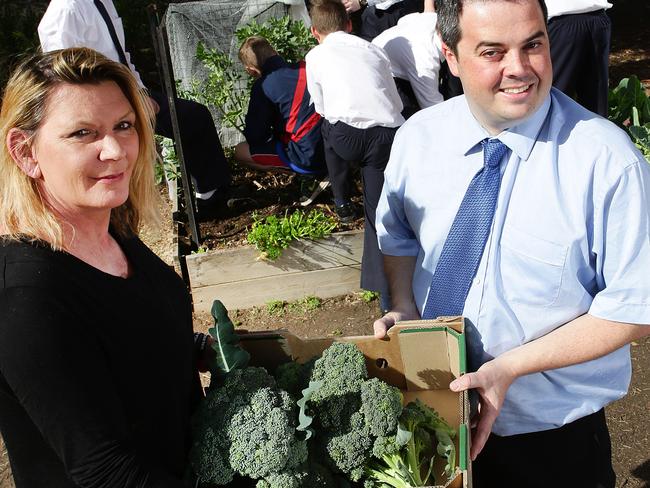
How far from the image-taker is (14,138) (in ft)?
5.81

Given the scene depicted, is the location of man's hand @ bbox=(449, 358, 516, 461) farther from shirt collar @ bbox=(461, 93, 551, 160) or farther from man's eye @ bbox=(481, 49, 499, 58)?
man's eye @ bbox=(481, 49, 499, 58)

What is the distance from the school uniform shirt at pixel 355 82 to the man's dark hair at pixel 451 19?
9.30 ft

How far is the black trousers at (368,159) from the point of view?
194 inches

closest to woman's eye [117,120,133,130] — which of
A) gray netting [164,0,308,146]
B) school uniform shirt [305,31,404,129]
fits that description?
school uniform shirt [305,31,404,129]

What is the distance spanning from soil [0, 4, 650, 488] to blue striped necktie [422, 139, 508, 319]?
59cm

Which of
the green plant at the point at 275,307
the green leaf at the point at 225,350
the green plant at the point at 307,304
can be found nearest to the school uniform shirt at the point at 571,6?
the green plant at the point at 307,304

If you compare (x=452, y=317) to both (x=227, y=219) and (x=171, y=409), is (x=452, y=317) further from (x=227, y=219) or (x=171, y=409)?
(x=227, y=219)

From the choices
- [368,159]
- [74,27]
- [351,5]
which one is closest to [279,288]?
[368,159]

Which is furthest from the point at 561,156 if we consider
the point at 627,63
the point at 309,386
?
the point at 627,63

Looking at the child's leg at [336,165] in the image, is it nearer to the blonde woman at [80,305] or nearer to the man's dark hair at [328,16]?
the man's dark hair at [328,16]

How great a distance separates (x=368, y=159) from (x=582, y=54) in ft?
6.24

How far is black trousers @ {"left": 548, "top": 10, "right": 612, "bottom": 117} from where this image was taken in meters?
5.46

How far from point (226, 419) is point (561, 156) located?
3.54 ft

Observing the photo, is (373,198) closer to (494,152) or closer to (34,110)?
(494,152)
